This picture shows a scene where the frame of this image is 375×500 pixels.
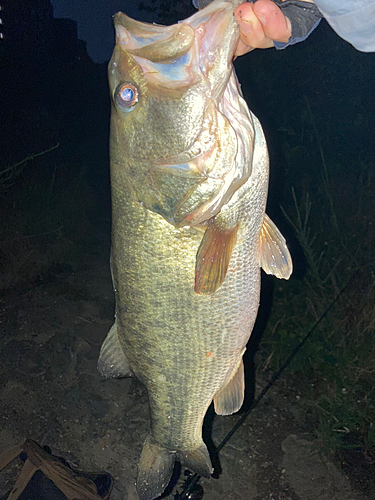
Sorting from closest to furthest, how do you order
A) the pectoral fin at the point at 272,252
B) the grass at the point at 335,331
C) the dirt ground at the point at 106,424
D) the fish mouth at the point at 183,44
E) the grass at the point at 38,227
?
the fish mouth at the point at 183,44 < the pectoral fin at the point at 272,252 < the dirt ground at the point at 106,424 < the grass at the point at 335,331 < the grass at the point at 38,227

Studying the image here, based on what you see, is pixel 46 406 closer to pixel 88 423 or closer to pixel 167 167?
pixel 88 423

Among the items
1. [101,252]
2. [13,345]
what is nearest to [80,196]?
[101,252]

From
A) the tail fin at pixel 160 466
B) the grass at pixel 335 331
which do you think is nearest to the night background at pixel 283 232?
the grass at pixel 335 331

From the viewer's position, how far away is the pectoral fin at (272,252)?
4.73ft

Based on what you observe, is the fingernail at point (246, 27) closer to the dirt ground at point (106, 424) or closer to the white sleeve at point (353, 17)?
the white sleeve at point (353, 17)

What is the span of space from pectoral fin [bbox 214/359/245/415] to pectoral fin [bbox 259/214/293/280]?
16.4 inches

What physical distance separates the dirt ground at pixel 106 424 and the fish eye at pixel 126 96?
3.35 meters

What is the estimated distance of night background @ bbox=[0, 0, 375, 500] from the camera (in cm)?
402

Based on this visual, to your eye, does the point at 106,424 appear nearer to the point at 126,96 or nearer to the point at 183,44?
the point at 126,96

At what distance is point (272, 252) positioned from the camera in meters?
1.46

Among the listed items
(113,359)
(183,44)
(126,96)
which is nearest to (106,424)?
(113,359)

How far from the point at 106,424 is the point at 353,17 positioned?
398 centimetres

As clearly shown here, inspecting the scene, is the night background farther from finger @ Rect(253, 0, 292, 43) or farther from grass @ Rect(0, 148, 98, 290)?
finger @ Rect(253, 0, 292, 43)

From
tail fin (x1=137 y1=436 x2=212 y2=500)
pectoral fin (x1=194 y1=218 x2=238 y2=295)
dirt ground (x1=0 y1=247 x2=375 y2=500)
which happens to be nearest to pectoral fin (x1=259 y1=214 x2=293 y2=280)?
pectoral fin (x1=194 y1=218 x2=238 y2=295)
